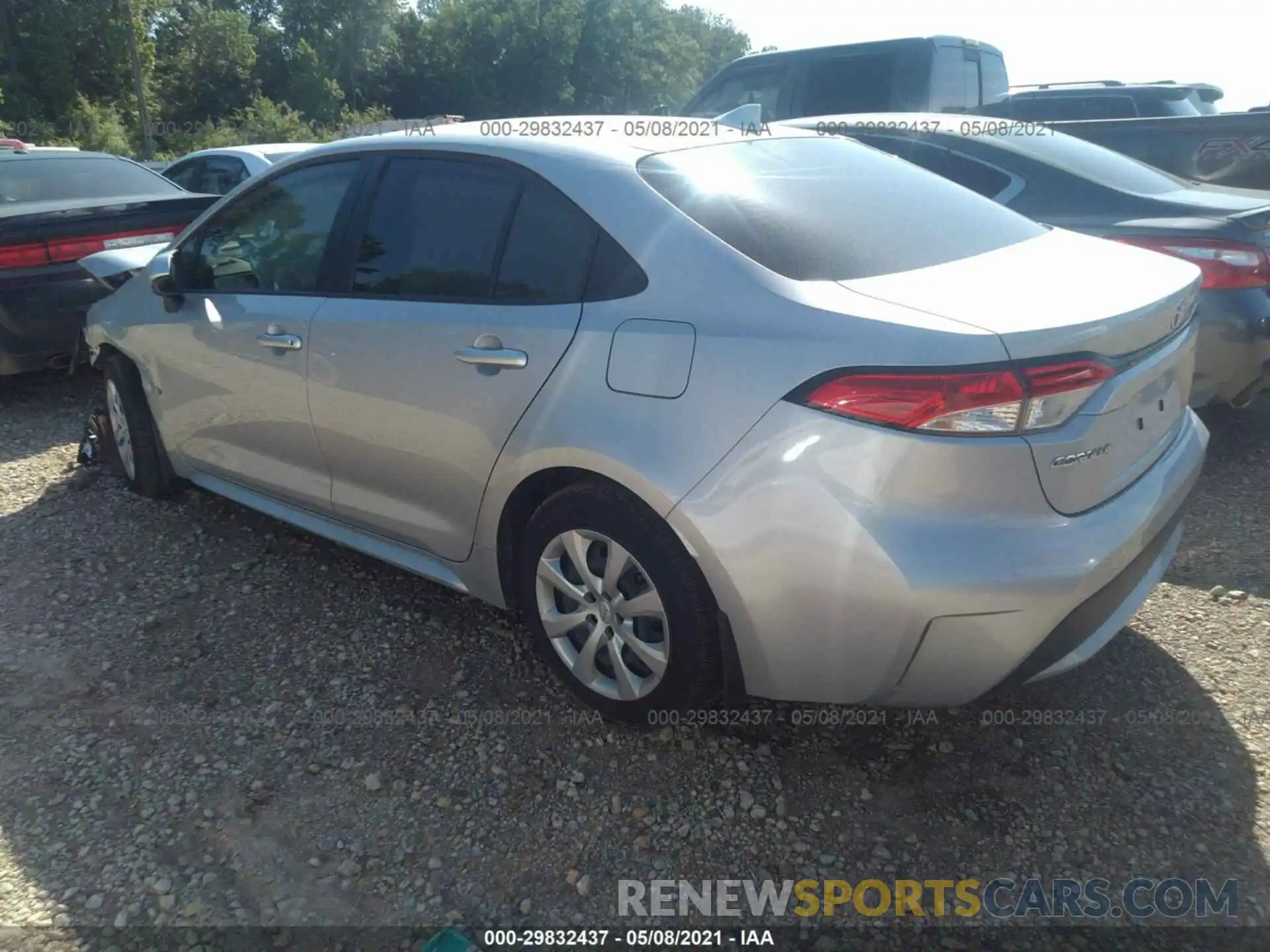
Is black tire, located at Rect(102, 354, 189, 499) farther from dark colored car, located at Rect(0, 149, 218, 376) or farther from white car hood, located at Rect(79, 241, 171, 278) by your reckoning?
dark colored car, located at Rect(0, 149, 218, 376)

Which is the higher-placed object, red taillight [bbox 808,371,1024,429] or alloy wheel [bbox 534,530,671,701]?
red taillight [bbox 808,371,1024,429]

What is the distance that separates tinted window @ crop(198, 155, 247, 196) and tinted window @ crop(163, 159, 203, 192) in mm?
115

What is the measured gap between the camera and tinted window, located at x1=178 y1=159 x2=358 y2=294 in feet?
11.0


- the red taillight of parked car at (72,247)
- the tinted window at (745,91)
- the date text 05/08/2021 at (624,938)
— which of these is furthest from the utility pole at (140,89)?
the date text 05/08/2021 at (624,938)

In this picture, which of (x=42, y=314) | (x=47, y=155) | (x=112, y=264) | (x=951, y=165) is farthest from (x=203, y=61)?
(x=951, y=165)

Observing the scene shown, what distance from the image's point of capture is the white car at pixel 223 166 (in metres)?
9.08

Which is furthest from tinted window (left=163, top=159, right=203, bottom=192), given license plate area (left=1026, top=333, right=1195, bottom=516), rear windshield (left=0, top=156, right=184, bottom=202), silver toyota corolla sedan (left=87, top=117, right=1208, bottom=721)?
license plate area (left=1026, top=333, right=1195, bottom=516)

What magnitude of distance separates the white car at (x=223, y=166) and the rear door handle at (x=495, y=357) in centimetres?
707

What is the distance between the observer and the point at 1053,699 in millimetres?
2863

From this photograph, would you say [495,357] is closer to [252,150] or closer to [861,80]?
[861,80]

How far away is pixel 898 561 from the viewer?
210 centimetres

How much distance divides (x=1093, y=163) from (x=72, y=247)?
5498 millimetres

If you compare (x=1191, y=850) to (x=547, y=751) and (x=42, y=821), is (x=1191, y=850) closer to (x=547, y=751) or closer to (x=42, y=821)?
(x=547, y=751)

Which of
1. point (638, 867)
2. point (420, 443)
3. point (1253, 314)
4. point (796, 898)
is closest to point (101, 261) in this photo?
point (420, 443)
